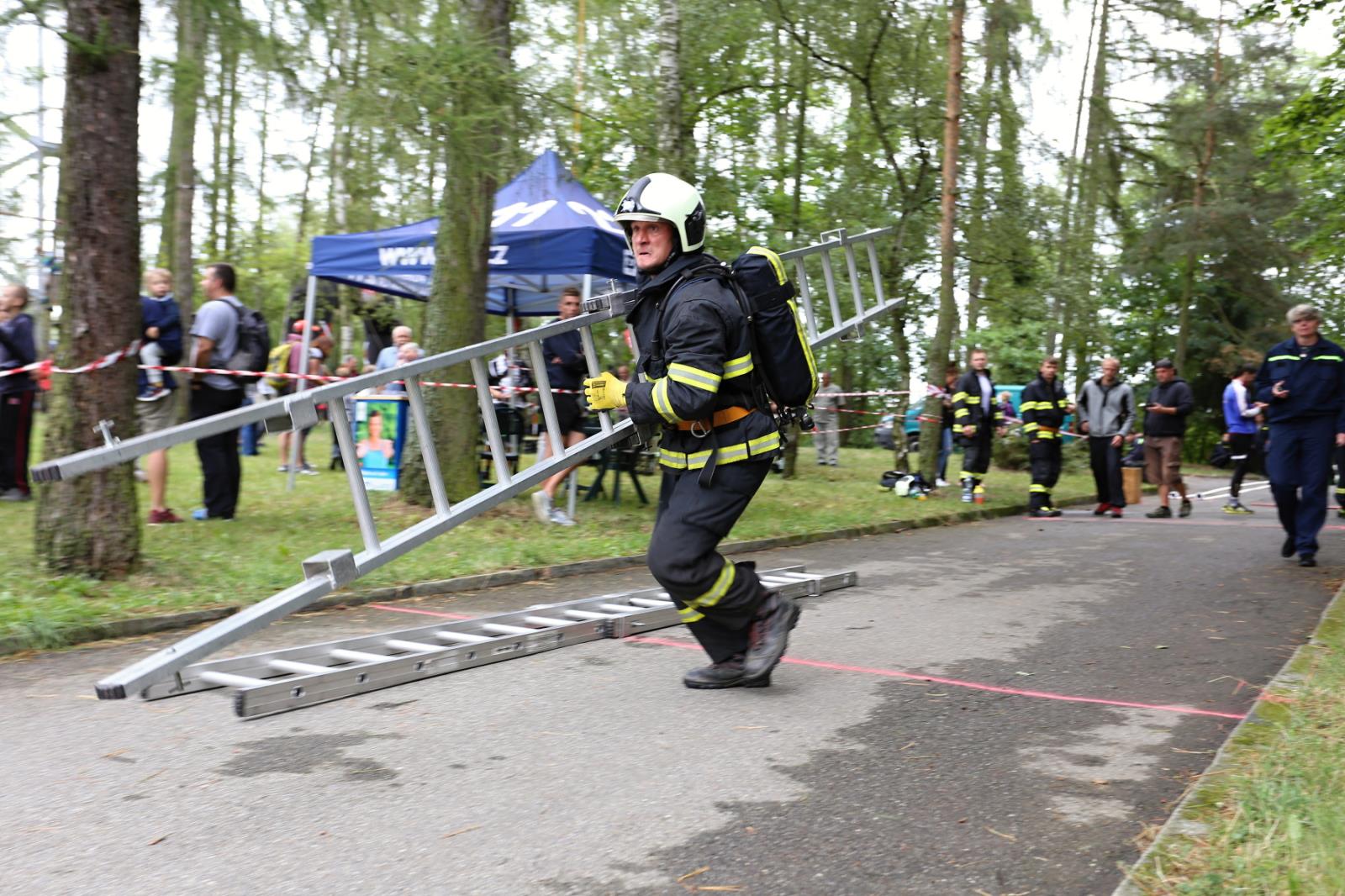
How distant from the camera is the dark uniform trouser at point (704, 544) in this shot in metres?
5.16

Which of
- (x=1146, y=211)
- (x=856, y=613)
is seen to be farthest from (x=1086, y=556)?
(x=1146, y=211)

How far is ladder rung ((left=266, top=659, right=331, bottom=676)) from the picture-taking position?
16.9ft

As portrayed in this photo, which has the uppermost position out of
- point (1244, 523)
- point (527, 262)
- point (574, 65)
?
point (574, 65)

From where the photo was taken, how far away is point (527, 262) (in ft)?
40.6

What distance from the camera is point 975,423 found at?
1652 cm

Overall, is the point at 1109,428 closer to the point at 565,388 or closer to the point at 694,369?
the point at 565,388

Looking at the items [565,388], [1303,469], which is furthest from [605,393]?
[1303,469]

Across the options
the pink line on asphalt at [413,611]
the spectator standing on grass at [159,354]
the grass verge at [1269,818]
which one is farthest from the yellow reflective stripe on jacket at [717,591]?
the spectator standing on grass at [159,354]

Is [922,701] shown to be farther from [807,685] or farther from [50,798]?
[50,798]

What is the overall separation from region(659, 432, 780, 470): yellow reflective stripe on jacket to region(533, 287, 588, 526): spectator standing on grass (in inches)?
244

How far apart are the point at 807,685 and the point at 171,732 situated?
2.83 meters

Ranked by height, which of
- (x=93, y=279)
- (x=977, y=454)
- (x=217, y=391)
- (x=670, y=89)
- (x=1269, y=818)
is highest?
(x=670, y=89)

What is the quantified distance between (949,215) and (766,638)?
1231 cm

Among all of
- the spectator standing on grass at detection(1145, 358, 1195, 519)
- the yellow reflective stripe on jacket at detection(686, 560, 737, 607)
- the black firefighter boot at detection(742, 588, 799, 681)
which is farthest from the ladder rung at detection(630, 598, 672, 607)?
the spectator standing on grass at detection(1145, 358, 1195, 519)
